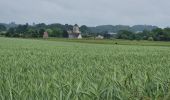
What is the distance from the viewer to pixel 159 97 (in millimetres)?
5328

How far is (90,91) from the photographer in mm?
4871

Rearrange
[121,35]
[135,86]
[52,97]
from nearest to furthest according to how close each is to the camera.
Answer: [52,97] < [135,86] < [121,35]

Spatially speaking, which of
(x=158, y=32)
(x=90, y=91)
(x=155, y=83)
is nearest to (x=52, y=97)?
(x=90, y=91)

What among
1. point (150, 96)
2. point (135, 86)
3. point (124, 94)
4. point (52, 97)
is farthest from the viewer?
point (135, 86)

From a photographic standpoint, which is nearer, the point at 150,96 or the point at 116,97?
the point at 116,97

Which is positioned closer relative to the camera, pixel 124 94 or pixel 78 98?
pixel 78 98

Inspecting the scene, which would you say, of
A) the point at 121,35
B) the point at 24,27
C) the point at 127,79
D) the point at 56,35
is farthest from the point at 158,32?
the point at 127,79

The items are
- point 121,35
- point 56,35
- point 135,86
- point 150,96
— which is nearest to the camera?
point 150,96

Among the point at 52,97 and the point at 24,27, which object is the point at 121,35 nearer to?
the point at 24,27

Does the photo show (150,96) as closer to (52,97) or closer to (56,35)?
(52,97)

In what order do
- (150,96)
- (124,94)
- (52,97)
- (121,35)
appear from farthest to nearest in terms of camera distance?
(121,35) → (150,96) → (124,94) → (52,97)

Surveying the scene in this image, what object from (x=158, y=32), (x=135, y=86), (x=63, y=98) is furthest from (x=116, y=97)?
(x=158, y=32)

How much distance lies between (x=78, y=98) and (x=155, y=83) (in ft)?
5.26

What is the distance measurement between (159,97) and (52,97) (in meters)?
1.42
